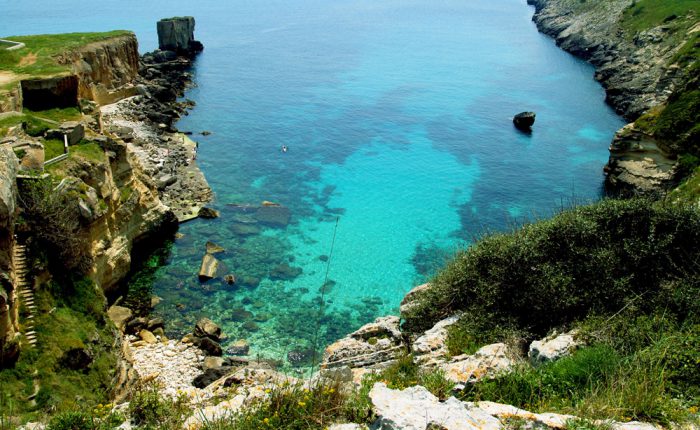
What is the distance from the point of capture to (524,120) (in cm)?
6169

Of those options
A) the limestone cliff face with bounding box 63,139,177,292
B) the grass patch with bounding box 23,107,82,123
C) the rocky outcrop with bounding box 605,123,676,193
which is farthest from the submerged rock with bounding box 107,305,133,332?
the rocky outcrop with bounding box 605,123,676,193

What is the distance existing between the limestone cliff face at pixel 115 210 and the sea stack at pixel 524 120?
44.8m

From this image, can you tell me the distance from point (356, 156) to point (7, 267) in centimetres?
3947

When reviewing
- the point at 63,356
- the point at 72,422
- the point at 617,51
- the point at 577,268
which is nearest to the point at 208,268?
the point at 63,356

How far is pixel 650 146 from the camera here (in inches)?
1665

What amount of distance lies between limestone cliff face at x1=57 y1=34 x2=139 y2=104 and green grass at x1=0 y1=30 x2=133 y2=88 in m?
0.81

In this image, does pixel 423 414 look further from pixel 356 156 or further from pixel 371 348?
pixel 356 156

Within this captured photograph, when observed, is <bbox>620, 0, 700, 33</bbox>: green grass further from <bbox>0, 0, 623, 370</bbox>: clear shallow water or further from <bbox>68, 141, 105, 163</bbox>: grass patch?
<bbox>68, 141, 105, 163</bbox>: grass patch

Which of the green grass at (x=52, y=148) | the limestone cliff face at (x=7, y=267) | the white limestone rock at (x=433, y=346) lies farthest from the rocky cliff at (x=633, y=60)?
A: the green grass at (x=52, y=148)

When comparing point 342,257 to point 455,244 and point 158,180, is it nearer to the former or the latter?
point 455,244

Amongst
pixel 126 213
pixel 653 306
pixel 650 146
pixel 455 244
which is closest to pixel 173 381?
pixel 126 213

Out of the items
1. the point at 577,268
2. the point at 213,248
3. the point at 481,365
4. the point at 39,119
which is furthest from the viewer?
the point at 213,248

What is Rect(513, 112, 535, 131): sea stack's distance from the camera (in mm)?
61625

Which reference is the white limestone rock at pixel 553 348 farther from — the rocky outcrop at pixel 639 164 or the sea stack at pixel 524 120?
the sea stack at pixel 524 120
